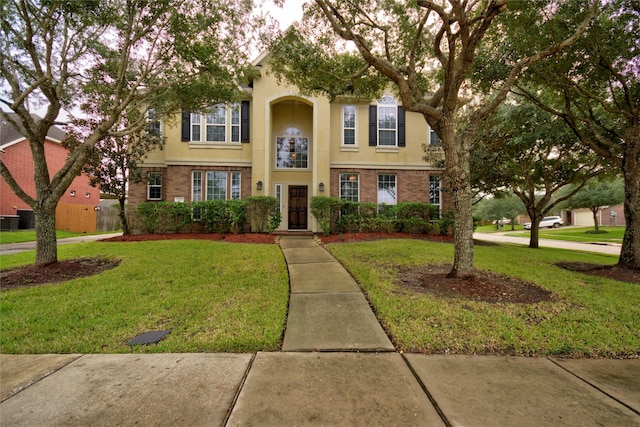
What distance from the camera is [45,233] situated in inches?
239

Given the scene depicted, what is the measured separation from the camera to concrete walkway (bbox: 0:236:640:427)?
1.95 metres

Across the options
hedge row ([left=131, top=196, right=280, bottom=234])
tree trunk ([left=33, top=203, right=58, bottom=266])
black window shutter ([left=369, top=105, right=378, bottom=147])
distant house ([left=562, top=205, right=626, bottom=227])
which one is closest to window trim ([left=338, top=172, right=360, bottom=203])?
black window shutter ([left=369, top=105, right=378, bottom=147])

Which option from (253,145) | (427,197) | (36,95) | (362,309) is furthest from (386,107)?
(36,95)

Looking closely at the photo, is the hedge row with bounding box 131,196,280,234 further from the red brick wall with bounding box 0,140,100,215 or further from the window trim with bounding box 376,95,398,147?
the red brick wall with bounding box 0,140,100,215

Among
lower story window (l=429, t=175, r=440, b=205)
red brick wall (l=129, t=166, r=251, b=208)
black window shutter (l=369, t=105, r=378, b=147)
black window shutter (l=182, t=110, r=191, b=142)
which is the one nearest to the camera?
red brick wall (l=129, t=166, r=251, b=208)

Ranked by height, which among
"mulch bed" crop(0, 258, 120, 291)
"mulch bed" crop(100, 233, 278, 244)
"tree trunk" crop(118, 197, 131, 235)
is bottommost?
"mulch bed" crop(0, 258, 120, 291)

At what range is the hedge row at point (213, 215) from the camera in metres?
11.0

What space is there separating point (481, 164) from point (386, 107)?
5.13 m

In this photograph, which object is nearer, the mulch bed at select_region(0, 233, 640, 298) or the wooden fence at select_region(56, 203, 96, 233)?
the mulch bed at select_region(0, 233, 640, 298)

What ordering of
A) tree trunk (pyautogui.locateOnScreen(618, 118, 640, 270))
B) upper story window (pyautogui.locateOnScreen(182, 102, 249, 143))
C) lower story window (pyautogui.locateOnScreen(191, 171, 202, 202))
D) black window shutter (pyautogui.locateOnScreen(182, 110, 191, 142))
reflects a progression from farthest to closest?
upper story window (pyautogui.locateOnScreen(182, 102, 249, 143)) → lower story window (pyautogui.locateOnScreen(191, 171, 202, 202)) → black window shutter (pyautogui.locateOnScreen(182, 110, 191, 142)) → tree trunk (pyautogui.locateOnScreen(618, 118, 640, 270))

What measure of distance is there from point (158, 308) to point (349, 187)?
10.3 meters

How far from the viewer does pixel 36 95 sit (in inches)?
290

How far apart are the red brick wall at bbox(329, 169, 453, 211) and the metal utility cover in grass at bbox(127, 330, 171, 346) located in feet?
33.6

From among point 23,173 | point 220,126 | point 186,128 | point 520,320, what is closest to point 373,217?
point 520,320
